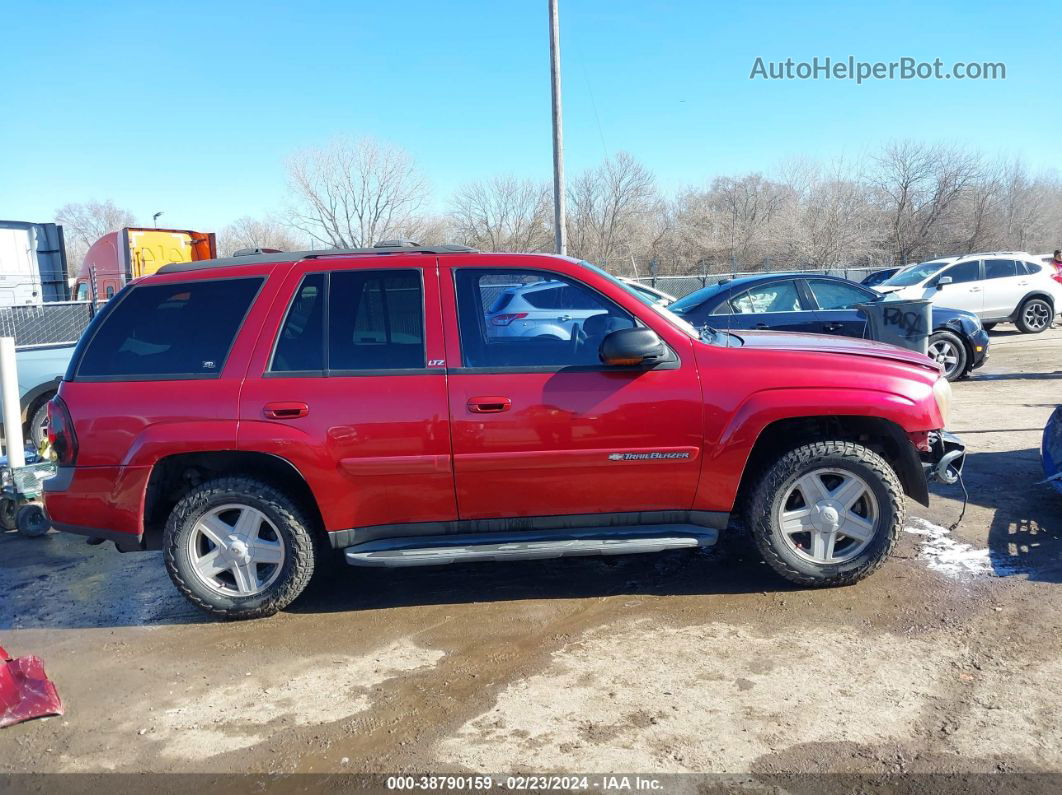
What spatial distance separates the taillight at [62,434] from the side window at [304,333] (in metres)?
1.10

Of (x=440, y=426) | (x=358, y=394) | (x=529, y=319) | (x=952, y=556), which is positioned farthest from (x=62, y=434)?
(x=952, y=556)

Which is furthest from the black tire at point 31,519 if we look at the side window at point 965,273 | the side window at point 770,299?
the side window at point 965,273

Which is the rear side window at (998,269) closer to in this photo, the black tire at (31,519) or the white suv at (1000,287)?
the white suv at (1000,287)

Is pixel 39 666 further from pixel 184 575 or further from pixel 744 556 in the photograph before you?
pixel 744 556

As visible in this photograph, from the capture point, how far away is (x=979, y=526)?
530 centimetres

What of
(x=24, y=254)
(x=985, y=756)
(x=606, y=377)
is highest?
(x=24, y=254)

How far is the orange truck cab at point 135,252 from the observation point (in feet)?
65.5

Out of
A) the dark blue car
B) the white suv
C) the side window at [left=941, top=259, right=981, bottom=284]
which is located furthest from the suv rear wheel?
the side window at [left=941, top=259, right=981, bottom=284]

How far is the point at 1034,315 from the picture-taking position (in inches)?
653

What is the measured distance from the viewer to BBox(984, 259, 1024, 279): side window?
1638 cm

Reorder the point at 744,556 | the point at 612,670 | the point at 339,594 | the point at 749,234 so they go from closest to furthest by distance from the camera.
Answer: the point at 612,670, the point at 339,594, the point at 744,556, the point at 749,234

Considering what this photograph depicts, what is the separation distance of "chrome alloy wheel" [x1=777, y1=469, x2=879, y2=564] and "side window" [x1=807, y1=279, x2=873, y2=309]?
A: 5713 millimetres

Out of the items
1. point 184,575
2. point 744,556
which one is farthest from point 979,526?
point 184,575

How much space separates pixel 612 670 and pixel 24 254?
21489 millimetres
